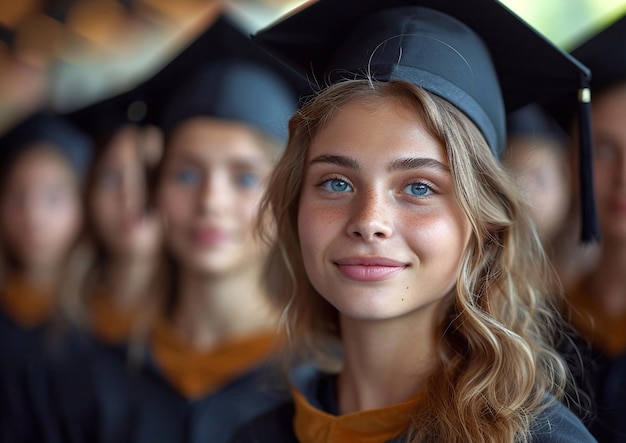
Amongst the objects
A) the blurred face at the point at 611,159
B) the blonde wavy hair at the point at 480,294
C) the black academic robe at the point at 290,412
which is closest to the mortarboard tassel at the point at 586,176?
the blonde wavy hair at the point at 480,294

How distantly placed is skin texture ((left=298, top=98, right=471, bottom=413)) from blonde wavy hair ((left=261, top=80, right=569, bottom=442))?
3 centimetres

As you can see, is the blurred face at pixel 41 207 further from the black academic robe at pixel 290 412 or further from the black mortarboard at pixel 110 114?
the black academic robe at pixel 290 412

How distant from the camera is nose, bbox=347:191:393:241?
1655mm

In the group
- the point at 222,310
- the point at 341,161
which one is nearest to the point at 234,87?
the point at 222,310

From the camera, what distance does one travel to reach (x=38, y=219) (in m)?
4.05

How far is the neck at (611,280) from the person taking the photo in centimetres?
251

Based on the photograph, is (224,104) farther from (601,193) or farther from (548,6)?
(548,6)

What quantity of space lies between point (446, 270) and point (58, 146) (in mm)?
2772

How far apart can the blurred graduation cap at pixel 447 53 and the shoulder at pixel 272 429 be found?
785mm

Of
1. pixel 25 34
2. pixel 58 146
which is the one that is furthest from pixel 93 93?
pixel 58 146

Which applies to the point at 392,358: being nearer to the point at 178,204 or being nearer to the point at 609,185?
the point at 609,185

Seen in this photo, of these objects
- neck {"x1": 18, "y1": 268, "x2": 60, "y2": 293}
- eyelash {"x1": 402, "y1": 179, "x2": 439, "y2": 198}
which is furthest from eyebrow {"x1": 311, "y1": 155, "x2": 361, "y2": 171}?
neck {"x1": 18, "y1": 268, "x2": 60, "y2": 293}

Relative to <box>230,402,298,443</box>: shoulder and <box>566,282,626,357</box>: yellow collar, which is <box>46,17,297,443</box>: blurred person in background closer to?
<box>230,402,298,443</box>: shoulder

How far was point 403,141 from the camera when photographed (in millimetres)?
1685
